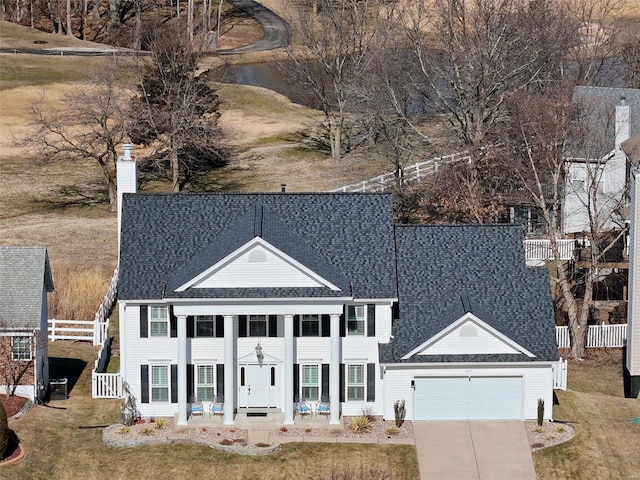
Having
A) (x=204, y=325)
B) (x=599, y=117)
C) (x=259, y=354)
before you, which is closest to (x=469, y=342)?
(x=259, y=354)

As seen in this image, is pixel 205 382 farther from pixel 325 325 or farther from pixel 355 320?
pixel 355 320

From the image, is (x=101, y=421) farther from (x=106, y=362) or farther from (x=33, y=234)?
(x=33, y=234)

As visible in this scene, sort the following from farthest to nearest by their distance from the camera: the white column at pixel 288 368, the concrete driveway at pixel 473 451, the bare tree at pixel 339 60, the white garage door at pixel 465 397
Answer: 1. the bare tree at pixel 339 60
2. the white garage door at pixel 465 397
3. the white column at pixel 288 368
4. the concrete driveway at pixel 473 451

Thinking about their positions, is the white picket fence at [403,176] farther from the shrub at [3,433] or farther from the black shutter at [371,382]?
the shrub at [3,433]

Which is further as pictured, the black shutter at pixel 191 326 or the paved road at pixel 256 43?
the paved road at pixel 256 43

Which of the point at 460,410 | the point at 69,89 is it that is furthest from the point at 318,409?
the point at 69,89

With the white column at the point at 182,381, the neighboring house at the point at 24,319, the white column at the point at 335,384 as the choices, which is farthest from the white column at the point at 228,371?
the neighboring house at the point at 24,319
